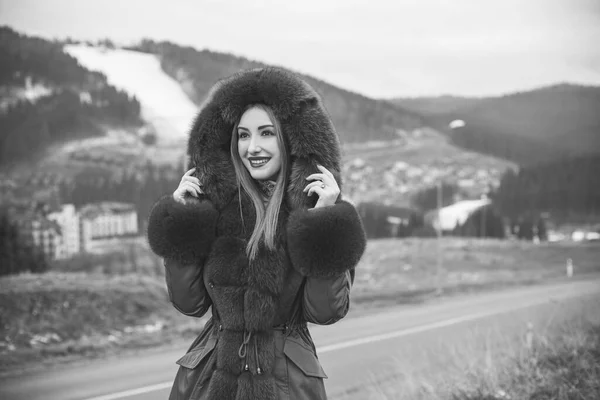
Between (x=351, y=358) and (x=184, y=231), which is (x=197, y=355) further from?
(x=351, y=358)

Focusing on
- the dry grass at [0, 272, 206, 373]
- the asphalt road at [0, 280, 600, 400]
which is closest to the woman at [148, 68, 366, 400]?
the asphalt road at [0, 280, 600, 400]

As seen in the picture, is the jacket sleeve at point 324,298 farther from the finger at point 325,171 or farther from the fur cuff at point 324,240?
the finger at point 325,171

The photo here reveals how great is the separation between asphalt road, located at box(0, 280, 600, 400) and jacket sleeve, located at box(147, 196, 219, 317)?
336 centimetres

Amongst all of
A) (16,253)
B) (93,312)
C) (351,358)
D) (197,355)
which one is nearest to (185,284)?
(197,355)

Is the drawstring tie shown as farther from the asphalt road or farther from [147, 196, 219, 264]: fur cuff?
the asphalt road

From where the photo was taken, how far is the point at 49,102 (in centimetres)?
2184

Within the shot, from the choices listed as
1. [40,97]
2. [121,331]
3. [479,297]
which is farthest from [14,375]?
[40,97]

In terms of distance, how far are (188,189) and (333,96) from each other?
1148 inches

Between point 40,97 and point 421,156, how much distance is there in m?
19.8

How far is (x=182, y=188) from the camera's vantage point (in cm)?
233

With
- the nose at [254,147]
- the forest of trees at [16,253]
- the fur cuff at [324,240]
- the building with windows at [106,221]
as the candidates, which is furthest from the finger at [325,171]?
the building with windows at [106,221]

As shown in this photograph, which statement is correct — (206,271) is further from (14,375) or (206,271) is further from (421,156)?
(421,156)

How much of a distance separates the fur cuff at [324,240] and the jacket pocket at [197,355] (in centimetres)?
42

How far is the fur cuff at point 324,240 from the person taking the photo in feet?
6.82
